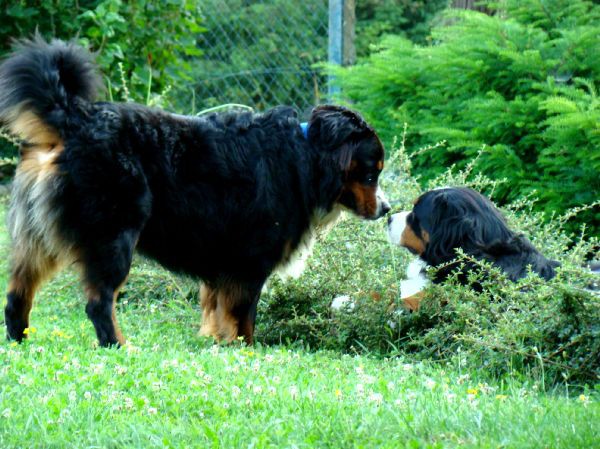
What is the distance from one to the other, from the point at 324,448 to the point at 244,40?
11.7 metres

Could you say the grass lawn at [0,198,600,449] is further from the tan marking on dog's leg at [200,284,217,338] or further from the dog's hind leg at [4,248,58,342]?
the tan marking on dog's leg at [200,284,217,338]

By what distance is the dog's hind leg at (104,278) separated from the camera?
5.25 m

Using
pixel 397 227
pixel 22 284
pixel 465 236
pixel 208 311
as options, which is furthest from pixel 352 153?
pixel 22 284

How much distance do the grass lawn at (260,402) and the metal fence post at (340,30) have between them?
6.31 m

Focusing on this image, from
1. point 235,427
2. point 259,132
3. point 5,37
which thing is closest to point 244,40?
point 5,37

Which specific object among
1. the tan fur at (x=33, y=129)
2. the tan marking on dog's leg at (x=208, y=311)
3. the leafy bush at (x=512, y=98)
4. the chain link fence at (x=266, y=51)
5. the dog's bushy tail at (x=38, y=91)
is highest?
the dog's bushy tail at (x=38, y=91)

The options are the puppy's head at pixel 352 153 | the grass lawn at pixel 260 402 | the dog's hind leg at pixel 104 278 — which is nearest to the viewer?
the grass lawn at pixel 260 402

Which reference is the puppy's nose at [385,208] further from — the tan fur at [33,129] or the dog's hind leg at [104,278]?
the tan fur at [33,129]

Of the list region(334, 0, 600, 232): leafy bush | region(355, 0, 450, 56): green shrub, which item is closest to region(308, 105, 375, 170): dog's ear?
region(334, 0, 600, 232): leafy bush

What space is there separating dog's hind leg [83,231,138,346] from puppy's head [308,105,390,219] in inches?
62.7

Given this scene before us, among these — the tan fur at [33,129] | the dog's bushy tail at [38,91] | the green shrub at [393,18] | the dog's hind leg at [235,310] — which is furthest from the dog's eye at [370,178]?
the green shrub at [393,18]

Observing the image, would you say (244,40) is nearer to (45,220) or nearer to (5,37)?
(5,37)

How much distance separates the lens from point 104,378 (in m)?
4.31

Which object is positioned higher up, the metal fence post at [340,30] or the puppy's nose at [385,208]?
the puppy's nose at [385,208]
